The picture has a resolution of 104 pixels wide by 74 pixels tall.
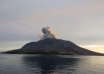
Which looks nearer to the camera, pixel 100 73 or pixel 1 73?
pixel 1 73

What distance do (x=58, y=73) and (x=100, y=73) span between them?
25.0 metres

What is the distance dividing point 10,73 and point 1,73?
4504mm

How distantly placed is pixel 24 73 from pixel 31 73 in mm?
3722

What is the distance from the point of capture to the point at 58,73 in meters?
98.6

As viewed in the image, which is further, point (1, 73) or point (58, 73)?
point (58, 73)

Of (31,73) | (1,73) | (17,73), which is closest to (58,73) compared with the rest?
(31,73)

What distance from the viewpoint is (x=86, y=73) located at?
102062 mm

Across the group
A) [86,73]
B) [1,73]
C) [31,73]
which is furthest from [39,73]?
[86,73]

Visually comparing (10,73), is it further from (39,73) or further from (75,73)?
(75,73)

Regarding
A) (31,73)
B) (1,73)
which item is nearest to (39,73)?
(31,73)

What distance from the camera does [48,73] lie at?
3885 inches

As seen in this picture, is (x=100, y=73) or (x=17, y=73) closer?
(x=17, y=73)

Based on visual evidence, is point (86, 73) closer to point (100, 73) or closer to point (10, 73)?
point (100, 73)

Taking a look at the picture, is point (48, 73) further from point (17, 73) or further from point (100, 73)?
point (100, 73)
